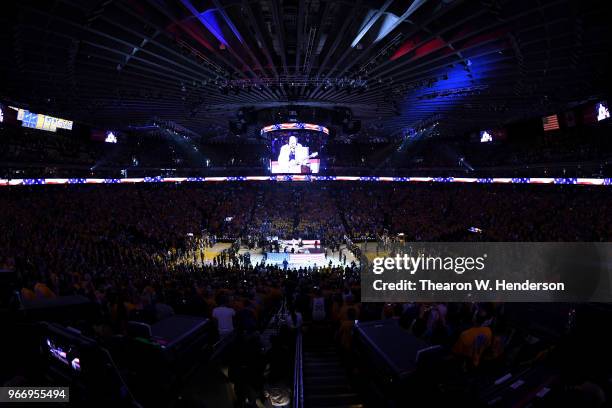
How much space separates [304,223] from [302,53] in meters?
22.9

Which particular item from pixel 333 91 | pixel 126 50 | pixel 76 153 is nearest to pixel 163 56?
pixel 126 50

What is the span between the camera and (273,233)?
32.6 m

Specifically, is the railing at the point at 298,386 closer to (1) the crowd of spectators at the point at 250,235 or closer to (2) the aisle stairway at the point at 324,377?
(2) the aisle stairway at the point at 324,377

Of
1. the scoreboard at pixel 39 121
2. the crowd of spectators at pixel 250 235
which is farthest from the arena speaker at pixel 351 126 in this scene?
the scoreboard at pixel 39 121

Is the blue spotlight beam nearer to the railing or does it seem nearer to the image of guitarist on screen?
the railing

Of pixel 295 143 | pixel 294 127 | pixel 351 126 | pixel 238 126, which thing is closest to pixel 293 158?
pixel 295 143

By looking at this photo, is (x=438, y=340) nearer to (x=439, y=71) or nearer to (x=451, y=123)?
(x=439, y=71)

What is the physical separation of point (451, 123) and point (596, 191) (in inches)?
506

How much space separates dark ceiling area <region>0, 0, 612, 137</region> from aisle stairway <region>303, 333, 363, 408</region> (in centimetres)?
822

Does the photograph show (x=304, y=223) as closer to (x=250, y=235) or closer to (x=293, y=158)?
(x=250, y=235)

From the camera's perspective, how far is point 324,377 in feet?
19.5

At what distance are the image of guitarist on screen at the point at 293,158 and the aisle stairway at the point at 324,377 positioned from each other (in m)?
16.1

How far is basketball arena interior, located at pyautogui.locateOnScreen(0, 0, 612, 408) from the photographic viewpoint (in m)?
4.70

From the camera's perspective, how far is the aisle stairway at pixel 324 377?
5023 millimetres
